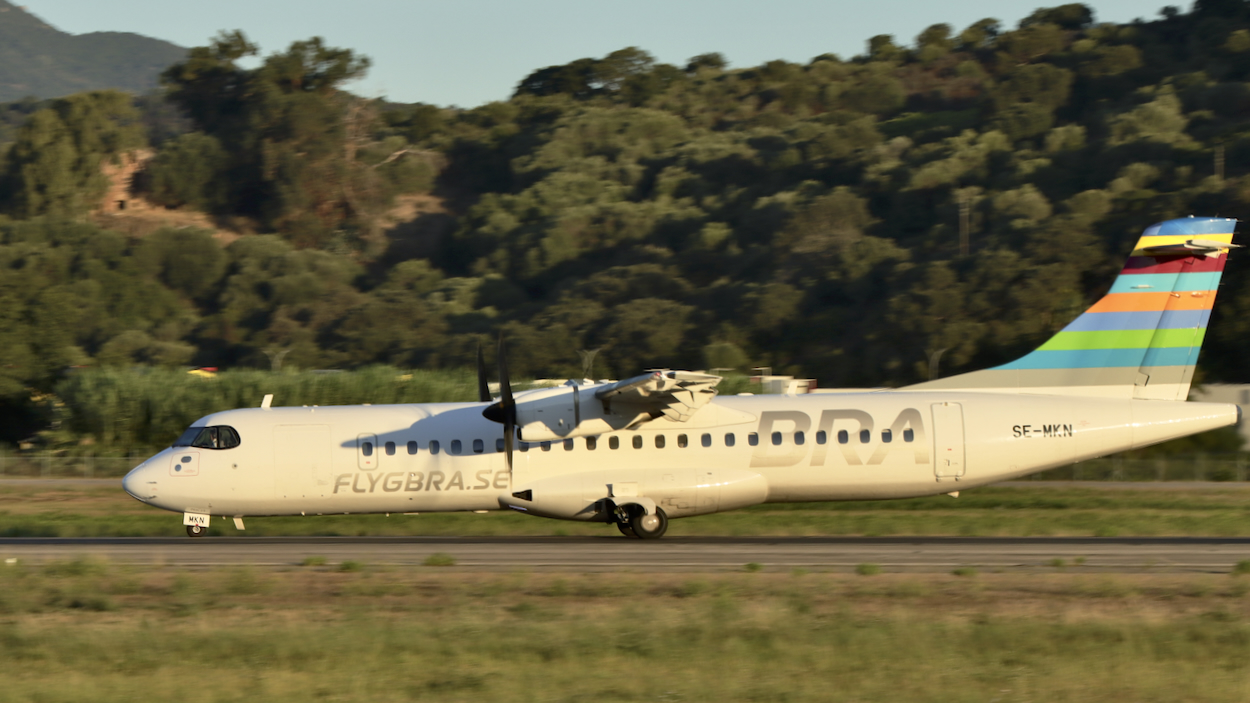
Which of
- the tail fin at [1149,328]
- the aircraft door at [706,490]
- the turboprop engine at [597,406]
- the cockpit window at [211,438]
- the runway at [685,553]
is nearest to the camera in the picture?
the runway at [685,553]

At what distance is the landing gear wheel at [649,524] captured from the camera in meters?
22.2

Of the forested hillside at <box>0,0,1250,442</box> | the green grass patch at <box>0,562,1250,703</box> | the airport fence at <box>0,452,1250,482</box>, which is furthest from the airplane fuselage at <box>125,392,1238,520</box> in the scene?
the forested hillside at <box>0,0,1250,442</box>

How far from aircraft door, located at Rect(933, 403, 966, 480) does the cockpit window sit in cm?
1305

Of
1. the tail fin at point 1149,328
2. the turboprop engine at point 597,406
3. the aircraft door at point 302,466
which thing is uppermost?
the tail fin at point 1149,328

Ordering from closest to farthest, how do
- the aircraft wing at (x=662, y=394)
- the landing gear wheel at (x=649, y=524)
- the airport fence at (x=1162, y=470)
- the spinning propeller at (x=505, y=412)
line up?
the aircraft wing at (x=662, y=394), the spinning propeller at (x=505, y=412), the landing gear wheel at (x=649, y=524), the airport fence at (x=1162, y=470)

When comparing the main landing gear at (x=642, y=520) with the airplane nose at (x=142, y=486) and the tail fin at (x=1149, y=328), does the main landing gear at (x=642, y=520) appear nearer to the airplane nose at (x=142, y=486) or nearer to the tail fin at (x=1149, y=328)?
the tail fin at (x=1149, y=328)

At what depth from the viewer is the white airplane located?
2212 centimetres

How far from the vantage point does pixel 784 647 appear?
12.3 meters

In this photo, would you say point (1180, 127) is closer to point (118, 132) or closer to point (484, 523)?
point (484, 523)

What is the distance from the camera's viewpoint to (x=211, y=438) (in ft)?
74.6

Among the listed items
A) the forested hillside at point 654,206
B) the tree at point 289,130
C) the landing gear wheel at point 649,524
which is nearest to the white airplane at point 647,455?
the landing gear wheel at point 649,524

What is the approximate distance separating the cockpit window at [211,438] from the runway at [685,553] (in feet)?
5.98

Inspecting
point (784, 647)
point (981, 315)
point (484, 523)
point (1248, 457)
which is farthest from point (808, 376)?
point (784, 647)

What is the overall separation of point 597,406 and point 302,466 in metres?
5.65
